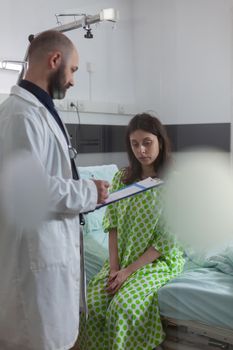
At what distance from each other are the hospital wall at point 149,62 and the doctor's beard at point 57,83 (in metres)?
0.62

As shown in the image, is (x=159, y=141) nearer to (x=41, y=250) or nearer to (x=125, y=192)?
(x=125, y=192)

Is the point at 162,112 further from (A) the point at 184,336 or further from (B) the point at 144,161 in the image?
(A) the point at 184,336

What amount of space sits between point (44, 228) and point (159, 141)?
0.66 m

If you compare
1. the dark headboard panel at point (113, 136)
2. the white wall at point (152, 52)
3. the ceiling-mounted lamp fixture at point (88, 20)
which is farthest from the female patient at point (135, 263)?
the ceiling-mounted lamp fixture at point (88, 20)

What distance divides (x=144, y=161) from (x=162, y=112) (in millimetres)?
455

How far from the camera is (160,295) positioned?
1.34 m

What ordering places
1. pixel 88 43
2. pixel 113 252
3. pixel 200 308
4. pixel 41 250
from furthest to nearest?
pixel 88 43, pixel 113 252, pixel 200 308, pixel 41 250

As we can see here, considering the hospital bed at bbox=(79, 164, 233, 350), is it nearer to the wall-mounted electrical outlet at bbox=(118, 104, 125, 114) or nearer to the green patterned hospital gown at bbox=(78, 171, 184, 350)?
the green patterned hospital gown at bbox=(78, 171, 184, 350)

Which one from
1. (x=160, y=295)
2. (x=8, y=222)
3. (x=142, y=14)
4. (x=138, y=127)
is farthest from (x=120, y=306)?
(x=142, y=14)

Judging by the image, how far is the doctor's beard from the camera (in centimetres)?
105

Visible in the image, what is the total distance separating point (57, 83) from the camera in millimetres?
1060

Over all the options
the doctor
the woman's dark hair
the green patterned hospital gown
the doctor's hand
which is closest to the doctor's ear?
the doctor

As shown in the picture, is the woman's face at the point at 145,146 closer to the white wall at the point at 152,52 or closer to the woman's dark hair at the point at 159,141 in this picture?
the woman's dark hair at the point at 159,141

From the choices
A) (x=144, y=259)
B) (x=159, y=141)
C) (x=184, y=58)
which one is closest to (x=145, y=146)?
(x=159, y=141)
